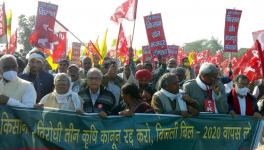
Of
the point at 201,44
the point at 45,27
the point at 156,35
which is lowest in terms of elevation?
the point at 201,44

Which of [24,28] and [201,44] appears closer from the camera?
[24,28]

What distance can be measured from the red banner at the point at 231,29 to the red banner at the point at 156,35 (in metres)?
1.68

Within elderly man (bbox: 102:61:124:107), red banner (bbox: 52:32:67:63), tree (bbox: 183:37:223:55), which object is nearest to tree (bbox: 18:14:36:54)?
tree (bbox: 183:37:223:55)

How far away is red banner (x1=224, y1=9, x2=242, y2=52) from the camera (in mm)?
15062

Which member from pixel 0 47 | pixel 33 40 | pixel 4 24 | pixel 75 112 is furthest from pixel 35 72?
pixel 0 47

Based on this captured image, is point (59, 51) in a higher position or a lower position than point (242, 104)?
higher

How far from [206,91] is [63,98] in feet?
5.93

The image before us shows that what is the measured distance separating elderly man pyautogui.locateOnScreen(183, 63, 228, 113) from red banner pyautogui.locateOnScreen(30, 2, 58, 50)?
22.6 feet

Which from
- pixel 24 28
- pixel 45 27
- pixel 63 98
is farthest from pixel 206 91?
pixel 24 28

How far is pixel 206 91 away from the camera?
746cm

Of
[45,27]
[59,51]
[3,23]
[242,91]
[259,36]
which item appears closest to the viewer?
[242,91]

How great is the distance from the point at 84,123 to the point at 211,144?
67.5 inches

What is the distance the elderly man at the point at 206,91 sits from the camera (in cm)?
740

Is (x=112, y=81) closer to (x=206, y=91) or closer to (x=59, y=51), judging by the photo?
(x=206, y=91)
